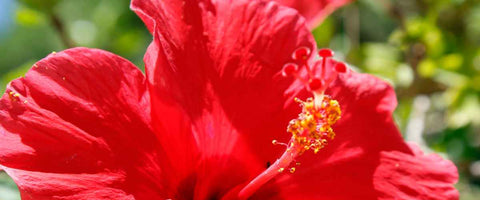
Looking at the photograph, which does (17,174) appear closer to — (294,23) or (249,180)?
(249,180)

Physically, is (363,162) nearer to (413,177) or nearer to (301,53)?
(413,177)

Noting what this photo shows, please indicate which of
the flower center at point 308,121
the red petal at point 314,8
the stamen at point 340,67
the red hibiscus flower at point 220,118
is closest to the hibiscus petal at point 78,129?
the red hibiscus flower at point 220,118

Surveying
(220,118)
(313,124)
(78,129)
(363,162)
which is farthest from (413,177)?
(78,129)

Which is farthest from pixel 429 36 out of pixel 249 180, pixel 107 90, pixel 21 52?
pixel 21 52

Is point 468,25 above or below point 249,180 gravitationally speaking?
above

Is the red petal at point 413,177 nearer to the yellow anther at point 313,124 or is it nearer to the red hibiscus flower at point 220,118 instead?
the red hibiscus flower at point 220,118

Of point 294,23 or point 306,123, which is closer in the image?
point 306,123

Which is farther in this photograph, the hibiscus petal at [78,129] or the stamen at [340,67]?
the stamen at [340,67]

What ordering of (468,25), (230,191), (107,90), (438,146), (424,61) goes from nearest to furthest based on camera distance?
(107,90)
(230,191)
(438,146)
(424,61)
(468,25)
